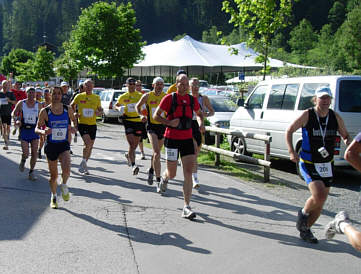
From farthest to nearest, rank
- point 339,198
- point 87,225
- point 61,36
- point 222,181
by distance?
point 61,36 → point 222,181 → point 339,198 → point 87,225

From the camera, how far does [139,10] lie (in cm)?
14188

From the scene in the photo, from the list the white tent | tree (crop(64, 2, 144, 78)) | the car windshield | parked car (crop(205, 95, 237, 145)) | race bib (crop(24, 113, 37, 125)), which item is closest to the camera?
race bib (crop(24, 113, 37, 125))

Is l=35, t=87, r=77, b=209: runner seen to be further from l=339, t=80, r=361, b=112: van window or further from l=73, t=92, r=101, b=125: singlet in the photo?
l=339, t=80, r=361, b=112: van window

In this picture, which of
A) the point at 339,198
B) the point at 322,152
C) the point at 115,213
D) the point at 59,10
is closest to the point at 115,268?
the point at 115,213

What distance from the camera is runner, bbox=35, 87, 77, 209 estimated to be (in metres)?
6.88

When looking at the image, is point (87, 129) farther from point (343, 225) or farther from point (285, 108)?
point (343, 225)

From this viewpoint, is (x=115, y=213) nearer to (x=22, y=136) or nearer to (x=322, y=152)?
(x=322, y=152)

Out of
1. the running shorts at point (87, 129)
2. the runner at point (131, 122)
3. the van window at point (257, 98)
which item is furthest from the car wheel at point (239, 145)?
the running shorts at point (87, 129)

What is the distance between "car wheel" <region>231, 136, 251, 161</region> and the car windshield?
3.88 metres

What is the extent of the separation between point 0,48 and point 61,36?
137 feet

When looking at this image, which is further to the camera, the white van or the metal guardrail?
the metal guardrail

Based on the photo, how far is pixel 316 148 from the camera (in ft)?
17.7

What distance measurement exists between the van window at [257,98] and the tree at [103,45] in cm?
2316

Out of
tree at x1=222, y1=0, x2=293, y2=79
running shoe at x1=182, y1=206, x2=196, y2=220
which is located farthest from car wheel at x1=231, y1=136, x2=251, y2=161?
tree at x1=222, y1=0, x2=293, y2=79
